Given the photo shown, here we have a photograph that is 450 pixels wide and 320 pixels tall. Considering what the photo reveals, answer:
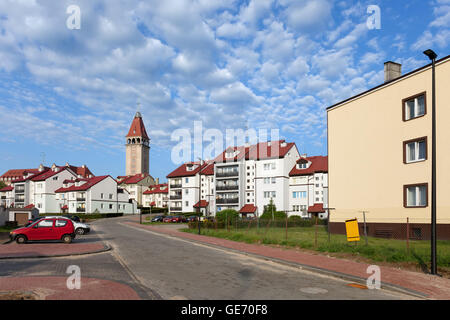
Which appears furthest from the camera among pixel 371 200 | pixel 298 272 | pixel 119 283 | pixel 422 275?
pixel 371 200

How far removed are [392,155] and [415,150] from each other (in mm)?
1649

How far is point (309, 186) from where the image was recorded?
56.8 metres

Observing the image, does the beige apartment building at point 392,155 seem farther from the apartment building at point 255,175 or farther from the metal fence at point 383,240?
the apartment building at point 255,175

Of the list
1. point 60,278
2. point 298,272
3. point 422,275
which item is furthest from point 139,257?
point 422,275

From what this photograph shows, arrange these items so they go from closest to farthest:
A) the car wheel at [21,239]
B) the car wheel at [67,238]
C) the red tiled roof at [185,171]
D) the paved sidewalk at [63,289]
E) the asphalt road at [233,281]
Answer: the paved sidewalk at [63,289] < the asphalt road at [233,281] < the car wheel at [21,239] < the car wheel at [67,238] < the red tiled roof at [185,171]

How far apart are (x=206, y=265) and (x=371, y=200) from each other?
17.2 metres

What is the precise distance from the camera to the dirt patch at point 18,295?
776 centimetres

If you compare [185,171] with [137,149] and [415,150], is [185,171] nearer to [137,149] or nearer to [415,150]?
[137,149]

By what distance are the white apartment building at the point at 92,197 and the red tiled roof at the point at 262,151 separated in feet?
98.1

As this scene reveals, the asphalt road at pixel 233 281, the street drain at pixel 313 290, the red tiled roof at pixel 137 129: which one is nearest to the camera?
the asphalt road at pixel 233 281

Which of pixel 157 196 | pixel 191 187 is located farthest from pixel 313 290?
pixel 157 196

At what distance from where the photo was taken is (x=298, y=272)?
12695 mm

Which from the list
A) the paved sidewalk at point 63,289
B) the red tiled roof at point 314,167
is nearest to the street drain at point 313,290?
the paved sidewalk at point 63,289
